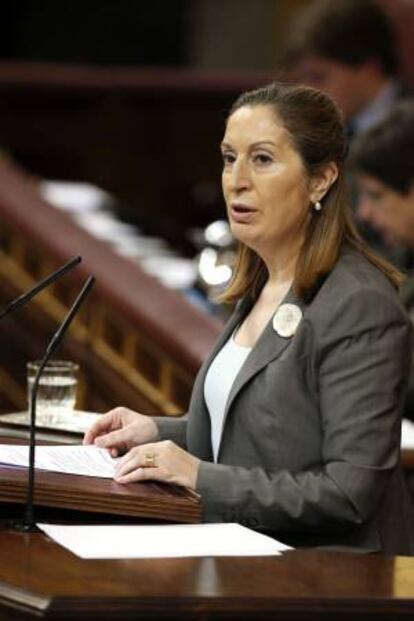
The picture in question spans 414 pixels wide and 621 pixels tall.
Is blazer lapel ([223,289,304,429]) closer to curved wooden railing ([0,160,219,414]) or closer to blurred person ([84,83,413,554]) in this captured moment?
blurred person ([84,83,413,554])

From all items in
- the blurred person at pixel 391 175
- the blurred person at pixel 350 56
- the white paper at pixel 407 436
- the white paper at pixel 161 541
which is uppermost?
the blurred person at pixel 350 56

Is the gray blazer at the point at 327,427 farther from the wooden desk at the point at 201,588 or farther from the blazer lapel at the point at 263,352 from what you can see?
the wooden desk at the point at 201,588

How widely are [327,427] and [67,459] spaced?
44 cm

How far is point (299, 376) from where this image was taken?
3260 millimetres

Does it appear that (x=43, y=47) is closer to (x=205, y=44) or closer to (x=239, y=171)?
(x=205, y=44)

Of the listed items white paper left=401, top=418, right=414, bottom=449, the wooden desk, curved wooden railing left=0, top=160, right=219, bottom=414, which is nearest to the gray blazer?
the wooden desk

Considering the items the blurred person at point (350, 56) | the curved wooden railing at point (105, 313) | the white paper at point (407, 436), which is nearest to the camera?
the white paper at point (407, 436)

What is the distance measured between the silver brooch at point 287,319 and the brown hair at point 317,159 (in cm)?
3

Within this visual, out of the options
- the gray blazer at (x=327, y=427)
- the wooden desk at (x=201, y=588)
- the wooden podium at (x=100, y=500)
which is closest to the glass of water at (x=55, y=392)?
the gray blazer at (x=327, y=427)

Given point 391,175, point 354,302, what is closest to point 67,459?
point 354,302

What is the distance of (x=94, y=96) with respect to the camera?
9.46 m

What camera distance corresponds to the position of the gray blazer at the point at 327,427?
3176 millimetres

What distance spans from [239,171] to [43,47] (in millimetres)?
8467

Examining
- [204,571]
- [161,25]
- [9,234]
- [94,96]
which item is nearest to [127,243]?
[9,234]
